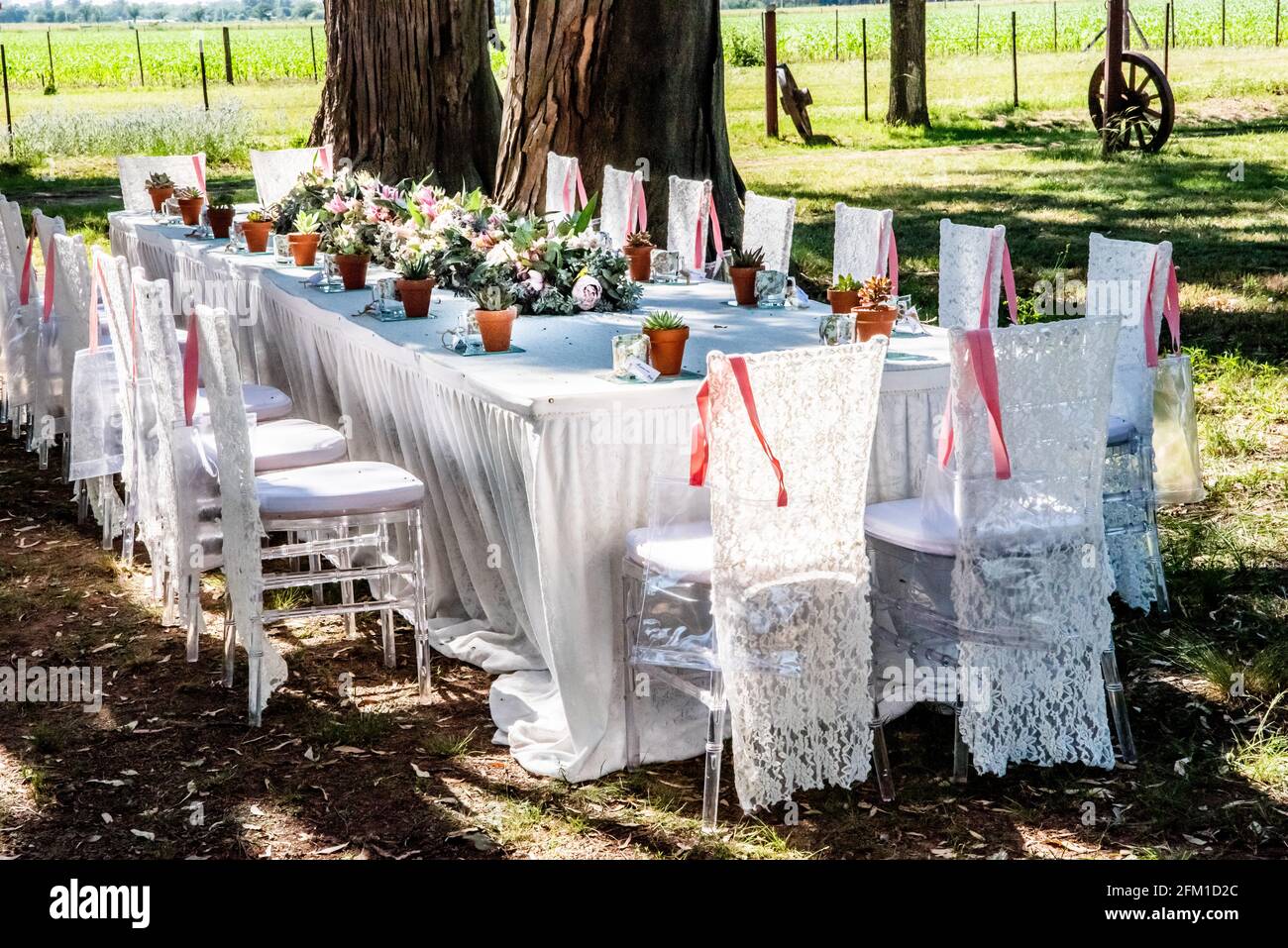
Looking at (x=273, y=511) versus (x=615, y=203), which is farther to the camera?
(x=615, y=203)

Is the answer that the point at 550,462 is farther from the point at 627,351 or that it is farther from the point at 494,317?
the point at 494,317

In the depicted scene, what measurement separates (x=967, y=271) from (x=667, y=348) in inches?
68.0

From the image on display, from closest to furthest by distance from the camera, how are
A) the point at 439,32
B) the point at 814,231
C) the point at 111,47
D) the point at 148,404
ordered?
the point at 148,404 → the point at 439,32 → the point at 814,231 → the point at 111,47

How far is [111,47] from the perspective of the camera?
34594mm

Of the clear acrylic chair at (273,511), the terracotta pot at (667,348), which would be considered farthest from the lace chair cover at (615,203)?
the terracotta pot at (667,348)

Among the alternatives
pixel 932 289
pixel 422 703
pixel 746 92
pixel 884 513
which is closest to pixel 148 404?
pixel 422 703

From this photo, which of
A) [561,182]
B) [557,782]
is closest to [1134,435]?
[557,782]

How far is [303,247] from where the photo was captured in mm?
5574

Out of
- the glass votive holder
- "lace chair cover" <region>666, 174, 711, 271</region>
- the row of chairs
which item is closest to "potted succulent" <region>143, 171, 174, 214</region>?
the row of chairs

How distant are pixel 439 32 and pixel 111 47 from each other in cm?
2812

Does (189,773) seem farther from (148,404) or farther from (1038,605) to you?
(1038,605)

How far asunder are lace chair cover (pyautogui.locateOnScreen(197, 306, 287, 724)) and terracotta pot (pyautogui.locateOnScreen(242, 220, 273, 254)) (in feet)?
7.79

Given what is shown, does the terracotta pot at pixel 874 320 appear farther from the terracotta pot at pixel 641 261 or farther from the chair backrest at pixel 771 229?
the chair backrest at pixel 771 229

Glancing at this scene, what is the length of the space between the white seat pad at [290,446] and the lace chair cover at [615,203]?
226 cm
